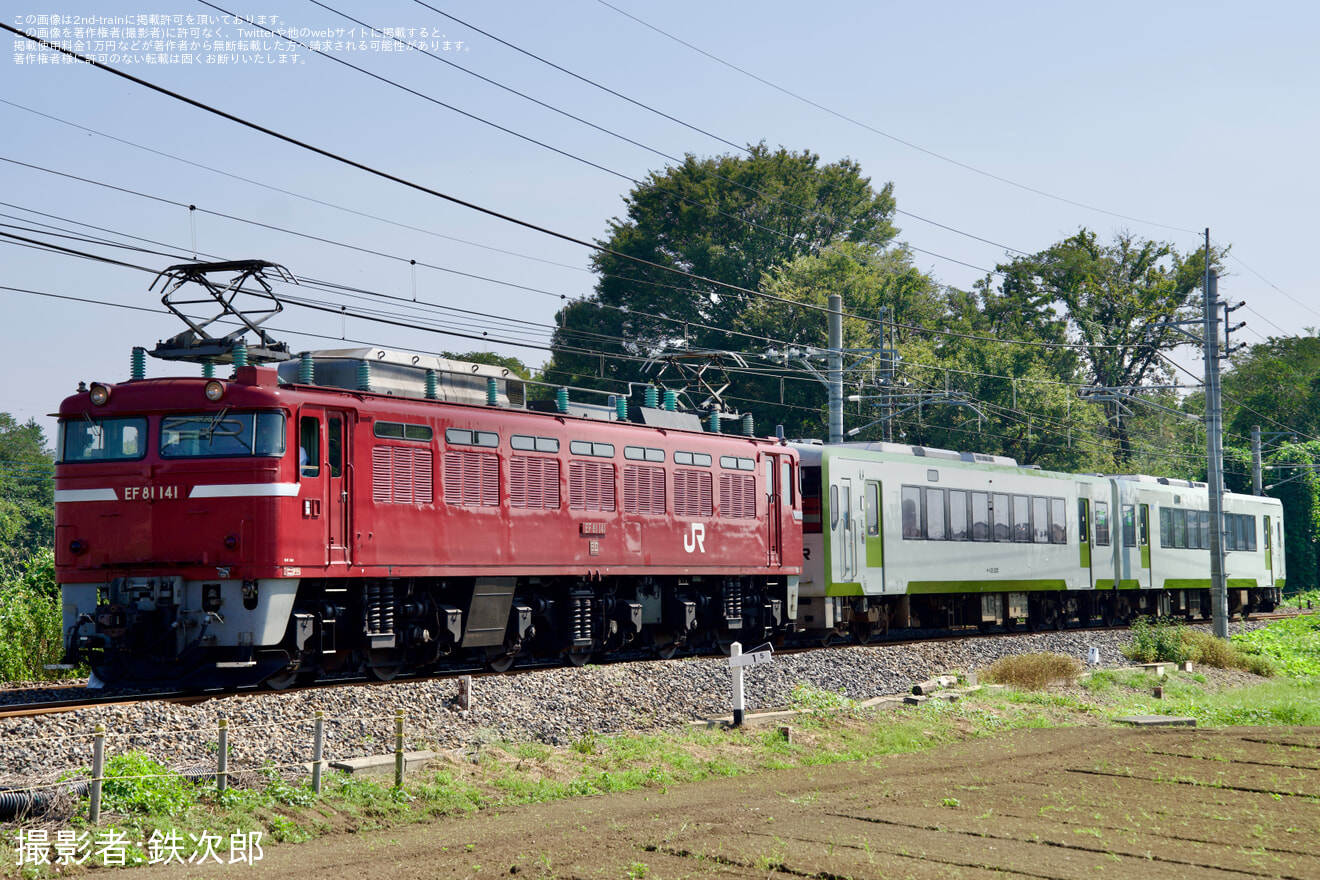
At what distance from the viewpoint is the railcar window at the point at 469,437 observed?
18094 millimetres

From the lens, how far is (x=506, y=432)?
18969mm

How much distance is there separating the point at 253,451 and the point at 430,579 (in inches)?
127

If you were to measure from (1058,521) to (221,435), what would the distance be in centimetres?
2188

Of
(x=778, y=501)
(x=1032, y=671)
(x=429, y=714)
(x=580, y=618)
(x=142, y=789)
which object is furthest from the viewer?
(x=778, y=501)

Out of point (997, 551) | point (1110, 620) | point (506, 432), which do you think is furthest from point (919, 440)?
point (506, 432)

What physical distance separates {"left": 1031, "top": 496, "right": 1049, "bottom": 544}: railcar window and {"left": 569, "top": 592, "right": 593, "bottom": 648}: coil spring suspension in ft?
48.2

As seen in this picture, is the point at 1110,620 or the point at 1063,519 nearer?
the point at 1063,519

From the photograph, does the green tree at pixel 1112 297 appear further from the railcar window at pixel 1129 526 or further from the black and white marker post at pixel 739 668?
the black and white marker post at pixel 739 668

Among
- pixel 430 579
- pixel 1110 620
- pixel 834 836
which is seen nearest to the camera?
pixel 834 836

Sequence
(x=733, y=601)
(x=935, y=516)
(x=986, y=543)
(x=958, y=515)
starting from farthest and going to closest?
(x=986, y=543) → (x=958, y=515) → (x=935, y=516) → (x=733, y=601)

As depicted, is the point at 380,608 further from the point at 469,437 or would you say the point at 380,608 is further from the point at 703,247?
the point at 703,247

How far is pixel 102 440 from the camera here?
16391 mm

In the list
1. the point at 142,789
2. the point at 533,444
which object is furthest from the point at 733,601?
the point at 142,789

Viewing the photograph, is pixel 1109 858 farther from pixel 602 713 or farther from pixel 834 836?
pixel 602 713
